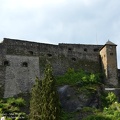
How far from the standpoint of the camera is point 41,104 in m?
27.4

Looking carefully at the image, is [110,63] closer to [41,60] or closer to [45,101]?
[41,60]

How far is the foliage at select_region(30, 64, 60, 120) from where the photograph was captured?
26.6 metres

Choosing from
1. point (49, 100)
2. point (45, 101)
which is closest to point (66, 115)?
point (49, 100)

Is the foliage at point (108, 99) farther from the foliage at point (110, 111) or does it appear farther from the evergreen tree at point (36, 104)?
the evergreen tree at point (36, 104)

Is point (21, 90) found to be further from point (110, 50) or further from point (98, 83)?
point (110, 50)

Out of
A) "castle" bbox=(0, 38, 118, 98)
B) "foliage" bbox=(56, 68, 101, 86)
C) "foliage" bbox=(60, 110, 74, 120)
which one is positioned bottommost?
"foliage" bbox=(60, 110, 74, 120)

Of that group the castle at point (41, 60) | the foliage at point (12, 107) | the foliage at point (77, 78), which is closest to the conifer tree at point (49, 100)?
the foliage at point (12, 107)

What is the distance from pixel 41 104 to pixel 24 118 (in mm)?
3188

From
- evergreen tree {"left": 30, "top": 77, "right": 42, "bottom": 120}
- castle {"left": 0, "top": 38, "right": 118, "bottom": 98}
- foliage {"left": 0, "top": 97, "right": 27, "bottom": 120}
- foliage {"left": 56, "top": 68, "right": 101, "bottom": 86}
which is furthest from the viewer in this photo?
foliage {"left": 56, "top": 68, "right": 101, "bottom": 86}

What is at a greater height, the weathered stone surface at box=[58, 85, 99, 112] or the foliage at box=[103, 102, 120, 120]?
the weathered stone surface at box=[58, 85, 99, 112]

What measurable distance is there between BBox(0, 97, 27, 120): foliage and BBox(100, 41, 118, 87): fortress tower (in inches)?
451

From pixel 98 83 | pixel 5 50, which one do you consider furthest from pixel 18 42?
pixel 98 83

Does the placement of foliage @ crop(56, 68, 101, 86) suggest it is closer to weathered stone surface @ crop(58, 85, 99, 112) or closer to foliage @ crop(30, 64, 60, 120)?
weathered stone surface @ crop(58, 85, 99, 112)

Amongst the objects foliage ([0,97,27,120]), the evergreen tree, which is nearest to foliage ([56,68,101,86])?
foliage ([0,97,27,120])
